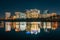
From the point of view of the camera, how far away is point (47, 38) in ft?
7.63

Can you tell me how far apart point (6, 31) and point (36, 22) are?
39cm

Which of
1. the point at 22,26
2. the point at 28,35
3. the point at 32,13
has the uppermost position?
the point at 32,13

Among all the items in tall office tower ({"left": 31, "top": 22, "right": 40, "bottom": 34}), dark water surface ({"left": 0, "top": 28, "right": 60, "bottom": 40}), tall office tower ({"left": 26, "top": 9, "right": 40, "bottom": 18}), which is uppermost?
tall office tower ({"left": 26, "top": 9, "right": 40, "bottom": 18})

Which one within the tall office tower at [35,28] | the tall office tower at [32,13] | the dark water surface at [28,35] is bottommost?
the dark water surface at [28,35]

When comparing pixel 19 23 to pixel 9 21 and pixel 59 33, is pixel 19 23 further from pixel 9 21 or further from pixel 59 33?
pixel 59 33

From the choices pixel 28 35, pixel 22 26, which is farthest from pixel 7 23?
pixel 28 35

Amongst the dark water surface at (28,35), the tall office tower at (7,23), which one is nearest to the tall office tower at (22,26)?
the dark water surface at (28,35)

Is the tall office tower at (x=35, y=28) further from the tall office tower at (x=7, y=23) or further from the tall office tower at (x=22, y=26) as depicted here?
the tall office tower at (x=7, y=23)

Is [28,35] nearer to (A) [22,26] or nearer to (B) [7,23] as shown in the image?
(A) [22,26]

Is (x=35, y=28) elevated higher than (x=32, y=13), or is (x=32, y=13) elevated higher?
(x=32, y=13)

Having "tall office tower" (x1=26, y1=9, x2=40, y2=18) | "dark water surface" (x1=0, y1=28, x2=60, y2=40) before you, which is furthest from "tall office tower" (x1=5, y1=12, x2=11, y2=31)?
"tall office tower" (x1=26, y1=9, x2=40, y2=18)

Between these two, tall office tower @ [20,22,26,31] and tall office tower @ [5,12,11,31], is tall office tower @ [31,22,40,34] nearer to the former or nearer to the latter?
tall office tower @ [20,22,26,31]

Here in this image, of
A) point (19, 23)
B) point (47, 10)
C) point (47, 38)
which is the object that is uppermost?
point (47, 10)

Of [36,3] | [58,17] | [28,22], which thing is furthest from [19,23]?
[58,17]
